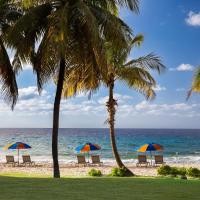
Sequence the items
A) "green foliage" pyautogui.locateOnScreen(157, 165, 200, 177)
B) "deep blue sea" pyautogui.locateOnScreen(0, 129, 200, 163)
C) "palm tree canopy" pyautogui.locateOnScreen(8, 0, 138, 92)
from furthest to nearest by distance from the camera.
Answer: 1. "deep blue sea" pyautogui.locateOnScreen(0, 129, 200, 163)
2. "green foliage" pyautogui.locateOnScreen(157, 165, 200, 177)
3. "palm tree canopy" pyautogui.locateOnScreen(8, 0, 138, 92)

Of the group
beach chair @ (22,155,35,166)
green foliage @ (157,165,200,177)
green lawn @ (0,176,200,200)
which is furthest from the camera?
beach chair @ (22,155,35,166)

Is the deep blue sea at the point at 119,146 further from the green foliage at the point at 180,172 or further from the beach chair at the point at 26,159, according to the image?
the green foliage at the point at 180,172

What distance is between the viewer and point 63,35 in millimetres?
11906

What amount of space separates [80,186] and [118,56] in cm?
1160

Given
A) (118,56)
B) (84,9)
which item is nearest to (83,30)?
(84,9)

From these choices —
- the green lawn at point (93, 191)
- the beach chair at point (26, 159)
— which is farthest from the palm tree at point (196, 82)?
the beach chair at point (26, 159)

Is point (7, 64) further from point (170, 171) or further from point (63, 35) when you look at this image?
point (170, 171)

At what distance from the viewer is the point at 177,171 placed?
1722 cm

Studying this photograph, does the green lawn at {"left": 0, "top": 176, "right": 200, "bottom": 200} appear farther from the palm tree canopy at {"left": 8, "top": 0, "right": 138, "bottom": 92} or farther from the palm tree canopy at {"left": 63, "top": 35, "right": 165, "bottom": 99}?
the palm tree canopy at {"left": 63, "top": 35, "right": 165, "bottom": 99}

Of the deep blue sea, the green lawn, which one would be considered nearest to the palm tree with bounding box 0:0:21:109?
the green lawn

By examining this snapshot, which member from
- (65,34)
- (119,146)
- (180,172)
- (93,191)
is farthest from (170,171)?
(119,146)

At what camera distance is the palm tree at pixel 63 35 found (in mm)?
12117

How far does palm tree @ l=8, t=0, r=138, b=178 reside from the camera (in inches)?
477

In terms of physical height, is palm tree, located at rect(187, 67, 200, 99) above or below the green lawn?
above
